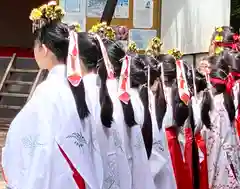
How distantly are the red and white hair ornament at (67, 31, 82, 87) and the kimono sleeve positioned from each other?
0.17m

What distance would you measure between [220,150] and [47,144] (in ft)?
7.66

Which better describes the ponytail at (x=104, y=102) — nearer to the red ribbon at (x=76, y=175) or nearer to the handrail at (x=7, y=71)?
the red ribbon at (x=76, y=175)

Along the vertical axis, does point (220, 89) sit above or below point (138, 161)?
above

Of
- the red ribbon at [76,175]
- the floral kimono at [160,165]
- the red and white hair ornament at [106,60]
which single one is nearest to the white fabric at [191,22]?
the floral kimono at [160,165]

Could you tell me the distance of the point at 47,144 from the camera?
2768mm

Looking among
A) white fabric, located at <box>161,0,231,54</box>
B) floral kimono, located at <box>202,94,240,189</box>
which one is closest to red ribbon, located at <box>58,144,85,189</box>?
floral kimono, located at <box>202,94,240,189</box>

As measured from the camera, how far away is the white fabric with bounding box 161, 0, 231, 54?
26.2 feet

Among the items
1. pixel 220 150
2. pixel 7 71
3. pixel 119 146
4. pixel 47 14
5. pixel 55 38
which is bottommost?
pixel 220 150

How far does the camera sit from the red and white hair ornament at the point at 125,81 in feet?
11.0

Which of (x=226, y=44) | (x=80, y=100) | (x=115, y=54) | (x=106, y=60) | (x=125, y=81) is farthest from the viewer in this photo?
(x=226, y=44)

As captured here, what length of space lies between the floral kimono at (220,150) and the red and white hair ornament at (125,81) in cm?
146

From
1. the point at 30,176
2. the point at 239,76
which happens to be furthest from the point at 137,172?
the point at 239,76

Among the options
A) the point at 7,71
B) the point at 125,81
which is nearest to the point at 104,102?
the point at 125,81

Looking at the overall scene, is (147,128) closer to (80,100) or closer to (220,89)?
(80,100)
